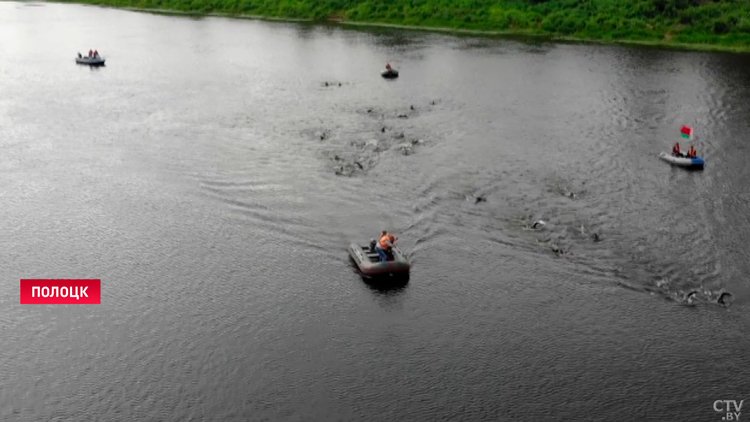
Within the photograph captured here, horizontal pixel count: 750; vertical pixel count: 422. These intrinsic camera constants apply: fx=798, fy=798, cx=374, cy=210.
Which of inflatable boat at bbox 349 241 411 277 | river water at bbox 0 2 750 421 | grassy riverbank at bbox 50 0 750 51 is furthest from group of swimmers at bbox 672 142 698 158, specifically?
grassy riverbank at bbox 50 0 750 51

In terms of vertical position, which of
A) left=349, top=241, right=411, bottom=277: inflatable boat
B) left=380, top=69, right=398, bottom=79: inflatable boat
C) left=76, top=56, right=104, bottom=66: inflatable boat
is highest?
left=76, top=56, right=104, bottom=66: inflatable boat

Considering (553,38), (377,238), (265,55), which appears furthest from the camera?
(553,38)

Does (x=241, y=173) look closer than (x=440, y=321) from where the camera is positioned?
No

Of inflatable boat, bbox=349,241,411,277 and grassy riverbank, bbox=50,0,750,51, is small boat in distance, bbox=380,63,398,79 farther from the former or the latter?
inflatable boat, bbox=349,241,411,277

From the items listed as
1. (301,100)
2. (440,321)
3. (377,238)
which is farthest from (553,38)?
(440,321)

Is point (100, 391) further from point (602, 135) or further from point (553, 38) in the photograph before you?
point (553, 38)

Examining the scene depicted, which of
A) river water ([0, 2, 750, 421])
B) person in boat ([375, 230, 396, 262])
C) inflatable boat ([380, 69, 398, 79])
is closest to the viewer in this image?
river water ([0, 2, 750, 421])

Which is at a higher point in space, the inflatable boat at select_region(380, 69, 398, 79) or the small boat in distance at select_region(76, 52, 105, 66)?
the small boat in distance at select_region(76, 52, 105, 66)

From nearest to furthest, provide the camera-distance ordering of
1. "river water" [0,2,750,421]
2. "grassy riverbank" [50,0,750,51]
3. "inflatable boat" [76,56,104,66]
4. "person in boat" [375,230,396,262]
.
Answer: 1. "river water" [0,2,750,421]
2. "person in boat" [375,230,396,262]
3. "inflatable boat" [76,56,104,66]
4. "grassy riverbank" [50,0,750,51]
